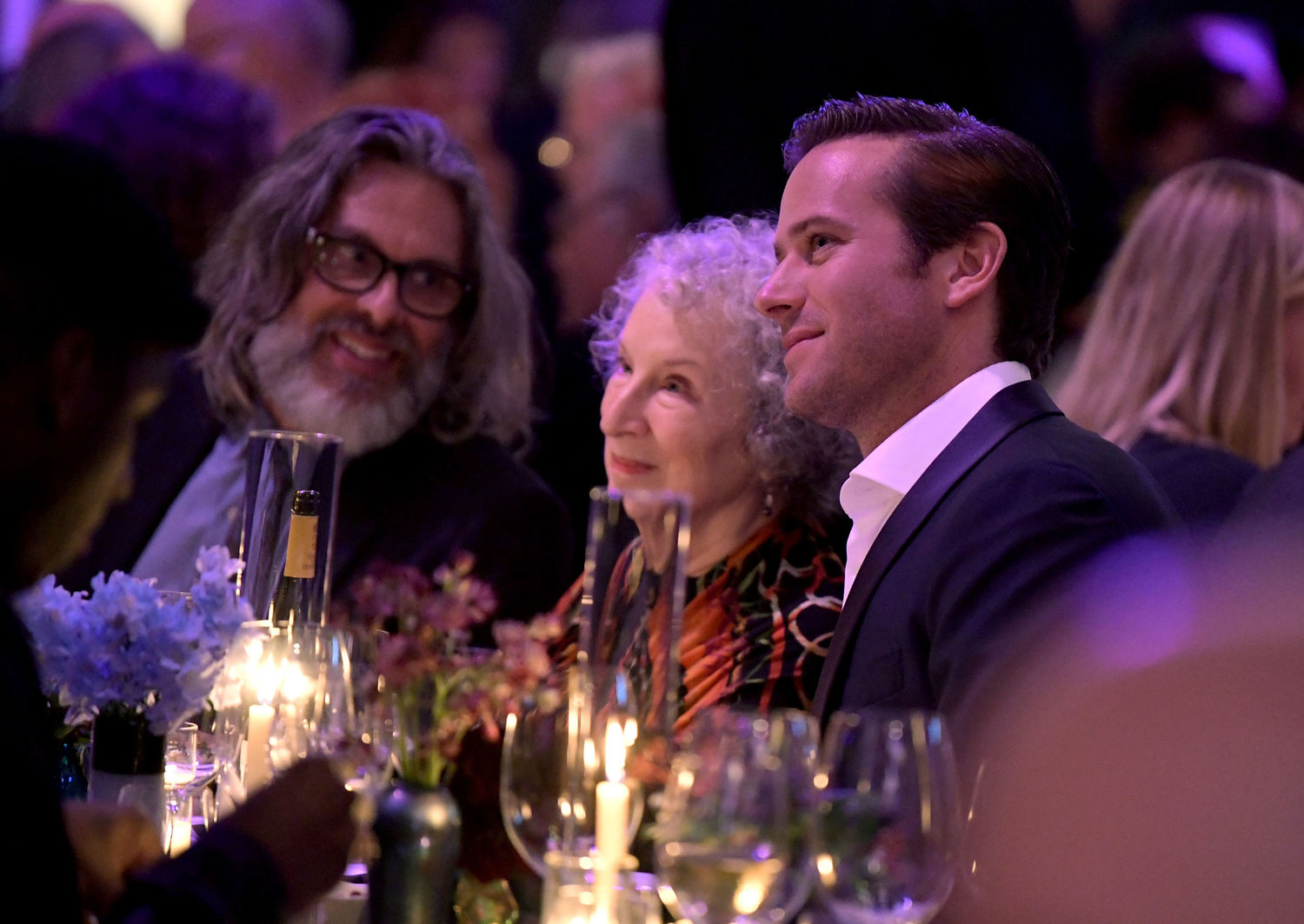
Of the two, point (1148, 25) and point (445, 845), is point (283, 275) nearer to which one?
point (445, 845)

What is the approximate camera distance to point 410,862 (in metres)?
1.73

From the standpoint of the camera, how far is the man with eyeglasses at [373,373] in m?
3.75

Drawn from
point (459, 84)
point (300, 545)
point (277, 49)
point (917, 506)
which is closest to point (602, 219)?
point (459, 84)

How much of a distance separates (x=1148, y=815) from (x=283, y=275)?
262 centimetres

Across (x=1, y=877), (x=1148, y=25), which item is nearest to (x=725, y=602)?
(x=1, y=877)

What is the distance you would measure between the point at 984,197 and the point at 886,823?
142 centimetres

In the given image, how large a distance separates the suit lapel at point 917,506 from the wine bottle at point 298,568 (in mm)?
838

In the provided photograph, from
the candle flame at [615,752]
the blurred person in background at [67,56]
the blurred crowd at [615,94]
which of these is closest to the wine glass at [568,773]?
the candle flame at [615,752]

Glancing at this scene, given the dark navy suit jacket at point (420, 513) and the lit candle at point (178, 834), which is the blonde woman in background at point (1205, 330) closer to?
the dark navy suit jacket at point (420, 513)

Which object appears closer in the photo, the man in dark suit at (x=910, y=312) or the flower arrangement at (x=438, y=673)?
the flower arrangement at (x=438, y=673)

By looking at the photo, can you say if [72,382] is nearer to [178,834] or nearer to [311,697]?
[311,697]

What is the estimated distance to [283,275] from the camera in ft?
13.0

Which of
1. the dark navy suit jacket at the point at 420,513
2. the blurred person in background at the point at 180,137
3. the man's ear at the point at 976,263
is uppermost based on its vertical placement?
the blurred person in background at the point at 180,137

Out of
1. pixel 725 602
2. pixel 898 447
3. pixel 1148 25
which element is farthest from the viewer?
pixel 1148 25
